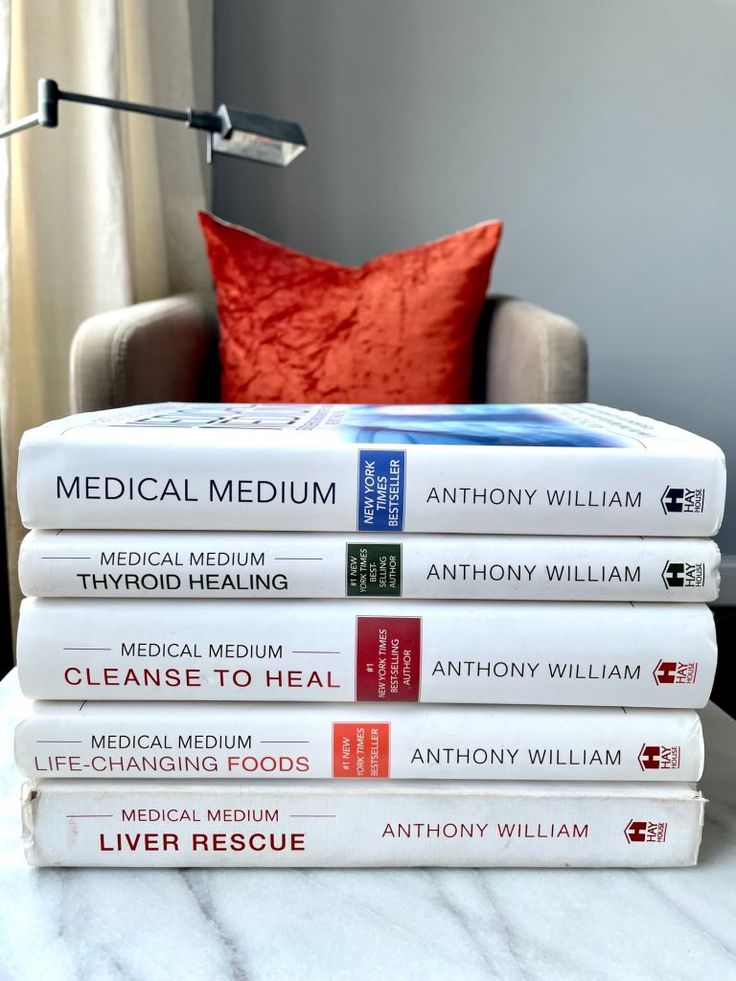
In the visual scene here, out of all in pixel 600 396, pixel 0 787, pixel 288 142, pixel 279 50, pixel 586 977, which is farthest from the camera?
pixel 600 396

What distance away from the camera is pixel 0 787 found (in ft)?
1.85

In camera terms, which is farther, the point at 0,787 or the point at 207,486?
the point at 0,787

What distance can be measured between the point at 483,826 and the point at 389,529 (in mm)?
180

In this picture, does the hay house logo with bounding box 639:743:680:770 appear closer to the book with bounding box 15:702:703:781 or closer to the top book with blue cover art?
the book with bounding box 15:702:703:781

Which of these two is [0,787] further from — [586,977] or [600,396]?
[600,396]

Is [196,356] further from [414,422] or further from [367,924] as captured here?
[367,924]

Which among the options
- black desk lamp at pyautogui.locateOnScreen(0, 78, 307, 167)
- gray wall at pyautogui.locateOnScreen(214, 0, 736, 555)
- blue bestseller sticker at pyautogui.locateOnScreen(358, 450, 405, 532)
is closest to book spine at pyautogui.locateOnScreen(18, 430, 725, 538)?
blue bestseller sticker at pyautogui.locateOnScreen(358, 450, 405, 532)

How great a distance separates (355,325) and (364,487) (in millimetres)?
911

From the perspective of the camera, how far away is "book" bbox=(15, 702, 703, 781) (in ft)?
1.53

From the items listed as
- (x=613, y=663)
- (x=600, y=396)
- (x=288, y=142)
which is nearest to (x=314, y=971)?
→ (x=613, y=663)

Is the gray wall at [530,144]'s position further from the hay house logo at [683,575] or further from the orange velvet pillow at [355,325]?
the hay house logo at [683,575]

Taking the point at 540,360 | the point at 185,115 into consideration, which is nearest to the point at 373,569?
the point at 185,115

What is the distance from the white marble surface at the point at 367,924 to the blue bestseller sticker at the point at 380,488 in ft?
0.67

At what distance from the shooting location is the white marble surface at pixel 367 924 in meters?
0.41
